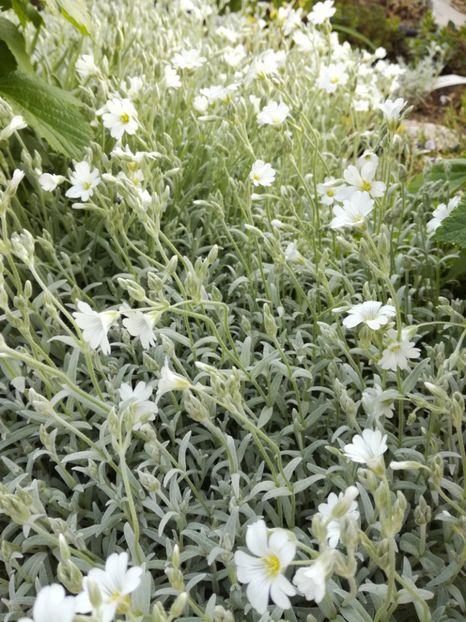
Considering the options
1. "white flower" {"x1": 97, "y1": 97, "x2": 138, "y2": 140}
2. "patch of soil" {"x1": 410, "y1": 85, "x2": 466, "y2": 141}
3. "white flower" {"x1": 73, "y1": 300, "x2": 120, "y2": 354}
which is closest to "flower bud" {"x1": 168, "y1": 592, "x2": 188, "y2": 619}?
"white flower" {"x1": 73, "y1": 300, "x2": 120, "y2": 354}

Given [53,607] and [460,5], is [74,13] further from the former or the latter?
[460,5]

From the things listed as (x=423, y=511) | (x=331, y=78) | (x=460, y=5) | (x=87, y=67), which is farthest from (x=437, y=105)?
(x=423, y=511)

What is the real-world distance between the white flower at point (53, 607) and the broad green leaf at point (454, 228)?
1110 millimetres

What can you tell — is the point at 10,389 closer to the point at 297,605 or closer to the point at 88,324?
the point at 88,324

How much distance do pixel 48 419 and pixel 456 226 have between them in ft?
3.21

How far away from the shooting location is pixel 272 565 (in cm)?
85

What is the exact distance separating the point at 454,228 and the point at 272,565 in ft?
Result: 3.12

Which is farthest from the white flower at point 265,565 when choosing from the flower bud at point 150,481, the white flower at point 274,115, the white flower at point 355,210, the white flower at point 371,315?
the white flower at point 274,115

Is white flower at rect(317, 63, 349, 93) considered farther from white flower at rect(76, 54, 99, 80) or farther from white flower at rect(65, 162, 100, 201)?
white flower at rect(65, 162, 100, 201)

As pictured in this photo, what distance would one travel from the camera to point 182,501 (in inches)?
51.8

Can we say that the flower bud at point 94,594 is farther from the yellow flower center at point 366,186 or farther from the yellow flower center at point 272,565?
the yellow flower center at point 366,186

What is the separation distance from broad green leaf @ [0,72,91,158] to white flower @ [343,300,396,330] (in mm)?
1030

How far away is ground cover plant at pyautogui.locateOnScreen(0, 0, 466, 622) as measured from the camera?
3.38 feet

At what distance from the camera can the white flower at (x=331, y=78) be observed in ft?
7.04
